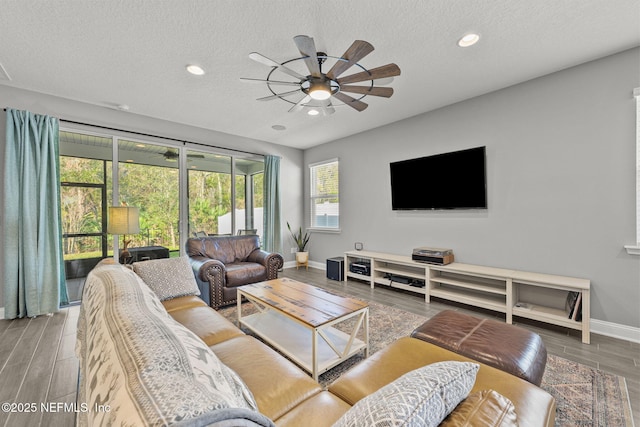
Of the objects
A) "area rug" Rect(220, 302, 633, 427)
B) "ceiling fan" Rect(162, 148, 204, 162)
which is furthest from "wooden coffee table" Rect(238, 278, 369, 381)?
"ceiling fan" Rect(162, 148, 204, 162)

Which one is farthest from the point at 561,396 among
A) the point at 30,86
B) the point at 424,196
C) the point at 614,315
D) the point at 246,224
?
the point at 30,86

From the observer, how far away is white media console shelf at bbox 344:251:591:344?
8.20 feet

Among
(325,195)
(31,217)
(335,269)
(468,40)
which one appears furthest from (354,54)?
(31,217)

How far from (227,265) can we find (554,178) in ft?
13.2

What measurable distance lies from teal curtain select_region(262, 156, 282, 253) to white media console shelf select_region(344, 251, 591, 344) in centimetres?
207

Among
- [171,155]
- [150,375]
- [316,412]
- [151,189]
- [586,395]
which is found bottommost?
[586,395]

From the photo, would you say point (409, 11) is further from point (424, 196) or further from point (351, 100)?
point (424, 196)

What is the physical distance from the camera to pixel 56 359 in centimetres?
213

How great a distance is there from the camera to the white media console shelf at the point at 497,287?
2.50m

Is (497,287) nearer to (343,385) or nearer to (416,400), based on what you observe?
(343,385)

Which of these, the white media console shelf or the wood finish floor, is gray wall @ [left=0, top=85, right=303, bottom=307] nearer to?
the wood finish floor

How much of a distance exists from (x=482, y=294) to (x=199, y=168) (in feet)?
15.1

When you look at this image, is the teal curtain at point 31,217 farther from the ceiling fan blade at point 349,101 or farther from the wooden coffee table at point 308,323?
the ceiling fan blade at point 349,101

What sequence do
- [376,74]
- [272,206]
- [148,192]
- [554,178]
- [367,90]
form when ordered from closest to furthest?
[376,74] → [367,90] → [554,178] → [148,192] → [272,206]
